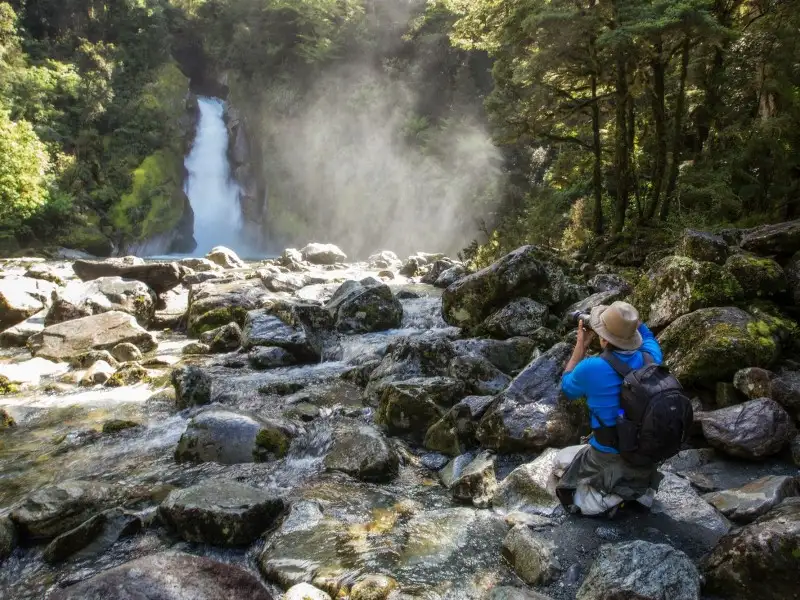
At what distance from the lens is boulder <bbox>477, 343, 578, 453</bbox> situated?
17.0 feet

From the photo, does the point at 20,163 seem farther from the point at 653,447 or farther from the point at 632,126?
the point at 653,447

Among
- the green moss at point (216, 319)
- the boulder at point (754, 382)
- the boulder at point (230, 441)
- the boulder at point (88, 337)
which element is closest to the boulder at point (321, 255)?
the green moss at point (216, 319)

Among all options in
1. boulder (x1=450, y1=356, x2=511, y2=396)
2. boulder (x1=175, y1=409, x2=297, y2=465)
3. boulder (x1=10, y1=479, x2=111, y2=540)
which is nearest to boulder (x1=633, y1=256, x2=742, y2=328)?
boulder (x1=450, y1=356, x2=511, y2=396)

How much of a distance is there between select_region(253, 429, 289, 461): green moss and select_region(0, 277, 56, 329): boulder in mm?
10503

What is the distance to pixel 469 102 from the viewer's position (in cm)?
3231

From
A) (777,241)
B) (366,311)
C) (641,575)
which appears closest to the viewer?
(641,575)

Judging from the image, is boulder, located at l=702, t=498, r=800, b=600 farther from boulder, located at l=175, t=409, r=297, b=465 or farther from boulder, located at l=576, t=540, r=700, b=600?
boulder, located at l=175, t=409, r=297, b=465

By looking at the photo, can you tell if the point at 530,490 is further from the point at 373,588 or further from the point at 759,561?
the point at 759,561

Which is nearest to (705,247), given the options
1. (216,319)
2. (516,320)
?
(516,320)

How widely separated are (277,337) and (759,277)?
7.99 meters

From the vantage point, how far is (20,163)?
69.2 ft

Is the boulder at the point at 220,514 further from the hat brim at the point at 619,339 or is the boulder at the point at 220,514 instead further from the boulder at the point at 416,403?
the hat brim at the point at 619,339

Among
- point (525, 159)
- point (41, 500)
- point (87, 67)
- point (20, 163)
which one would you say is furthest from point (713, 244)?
point (87, 67)

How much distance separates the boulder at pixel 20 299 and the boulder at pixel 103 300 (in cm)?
120
